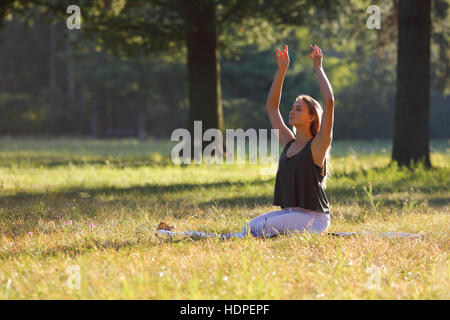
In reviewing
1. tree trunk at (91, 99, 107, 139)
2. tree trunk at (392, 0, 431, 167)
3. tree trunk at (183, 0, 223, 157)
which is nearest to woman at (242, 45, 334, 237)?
tree trunk at (392, 0, 431, 167)

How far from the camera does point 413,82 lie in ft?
42.2

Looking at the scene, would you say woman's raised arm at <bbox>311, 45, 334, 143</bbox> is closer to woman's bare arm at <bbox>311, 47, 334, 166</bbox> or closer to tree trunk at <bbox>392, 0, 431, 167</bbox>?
woman's bare arm at <bbox>311, 47, 334, 166</bbox>

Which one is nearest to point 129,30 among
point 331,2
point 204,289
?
point 331,2

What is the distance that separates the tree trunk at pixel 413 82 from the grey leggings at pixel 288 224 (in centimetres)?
758

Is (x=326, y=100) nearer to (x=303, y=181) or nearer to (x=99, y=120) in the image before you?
(x=303, y=181)

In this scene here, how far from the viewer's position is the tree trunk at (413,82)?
12.8m

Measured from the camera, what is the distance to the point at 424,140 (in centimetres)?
1288

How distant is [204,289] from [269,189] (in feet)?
21.1

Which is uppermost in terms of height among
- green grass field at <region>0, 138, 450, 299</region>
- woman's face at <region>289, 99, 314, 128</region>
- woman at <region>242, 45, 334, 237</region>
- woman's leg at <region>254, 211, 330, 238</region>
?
woman's face at <region>289, 99, 314, 128</region>

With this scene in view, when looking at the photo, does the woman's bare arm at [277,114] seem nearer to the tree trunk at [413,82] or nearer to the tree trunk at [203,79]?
the tree trunk at [413,82]

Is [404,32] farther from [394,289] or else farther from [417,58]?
[394,289]

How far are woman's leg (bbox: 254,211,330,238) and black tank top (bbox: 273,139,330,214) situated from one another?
0.09m

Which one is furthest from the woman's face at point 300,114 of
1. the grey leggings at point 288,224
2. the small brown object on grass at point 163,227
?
the small brown object on grass at point 163,227

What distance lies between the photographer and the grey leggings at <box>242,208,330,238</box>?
570cm
